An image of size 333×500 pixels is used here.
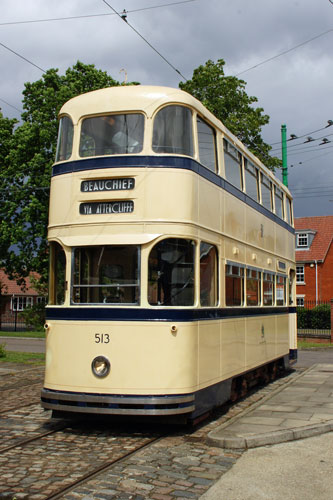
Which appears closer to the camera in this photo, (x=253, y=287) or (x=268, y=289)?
(x=253, y=287)

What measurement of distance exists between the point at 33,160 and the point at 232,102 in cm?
1123

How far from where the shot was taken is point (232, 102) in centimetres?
3422

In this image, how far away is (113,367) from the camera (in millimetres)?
7809

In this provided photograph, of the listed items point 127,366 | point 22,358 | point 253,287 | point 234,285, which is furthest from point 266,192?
point 22,358

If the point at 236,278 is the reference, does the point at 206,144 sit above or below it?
above

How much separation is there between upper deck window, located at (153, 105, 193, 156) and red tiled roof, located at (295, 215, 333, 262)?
143 feet

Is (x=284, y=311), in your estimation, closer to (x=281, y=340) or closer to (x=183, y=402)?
(x=281, y=340)

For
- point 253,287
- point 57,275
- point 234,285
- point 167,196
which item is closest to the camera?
point 167,196

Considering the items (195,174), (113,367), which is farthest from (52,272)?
(195,174)

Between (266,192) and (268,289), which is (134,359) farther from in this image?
(266,192)

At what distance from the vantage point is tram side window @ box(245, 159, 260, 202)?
1170 centimetres

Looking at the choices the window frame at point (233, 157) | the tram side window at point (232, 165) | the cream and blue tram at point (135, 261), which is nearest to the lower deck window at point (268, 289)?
the window frame at point (233, 157)

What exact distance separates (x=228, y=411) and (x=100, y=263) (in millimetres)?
3717

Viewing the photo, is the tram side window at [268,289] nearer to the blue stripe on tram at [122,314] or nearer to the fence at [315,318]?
the blue stripe on tram at [122,314]
